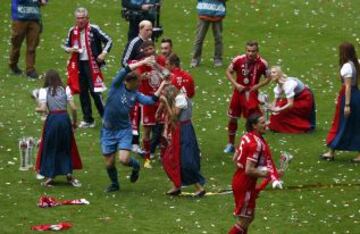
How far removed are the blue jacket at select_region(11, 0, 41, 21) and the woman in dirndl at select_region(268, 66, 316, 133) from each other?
18.9 ft

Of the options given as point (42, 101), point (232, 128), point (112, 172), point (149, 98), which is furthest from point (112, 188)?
point (232, 128)

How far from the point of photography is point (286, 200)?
647 inches

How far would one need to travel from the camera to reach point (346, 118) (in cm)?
1858

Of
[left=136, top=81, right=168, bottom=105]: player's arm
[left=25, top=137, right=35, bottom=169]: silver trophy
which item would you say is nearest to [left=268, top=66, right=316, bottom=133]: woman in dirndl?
[left=136, top=81, right=168, bottom=105]: player's arm

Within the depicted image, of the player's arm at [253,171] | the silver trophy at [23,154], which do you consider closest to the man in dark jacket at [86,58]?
the silver trophy at [23,154]

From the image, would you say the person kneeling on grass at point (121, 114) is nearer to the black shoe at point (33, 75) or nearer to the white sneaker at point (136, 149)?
the white sneaker at point (136, 149)

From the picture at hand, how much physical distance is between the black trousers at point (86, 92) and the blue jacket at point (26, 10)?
11.5 feet

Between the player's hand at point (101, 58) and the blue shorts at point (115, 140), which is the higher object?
the player's hand at point (101, 58)

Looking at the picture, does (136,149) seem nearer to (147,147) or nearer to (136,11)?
(147,147)

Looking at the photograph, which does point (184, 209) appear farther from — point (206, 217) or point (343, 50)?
point (343, 50)

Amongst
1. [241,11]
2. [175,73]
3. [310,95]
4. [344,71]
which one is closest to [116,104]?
[175,73]

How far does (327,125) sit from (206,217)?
241 inches

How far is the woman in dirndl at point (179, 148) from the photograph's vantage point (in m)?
16.5

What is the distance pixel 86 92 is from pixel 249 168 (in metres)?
7.46
